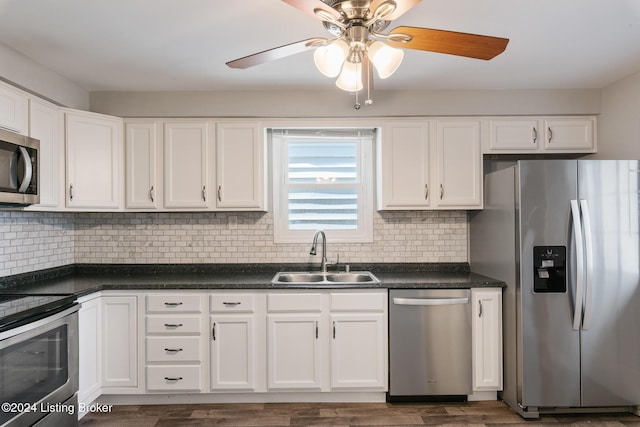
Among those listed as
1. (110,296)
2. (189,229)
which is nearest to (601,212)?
(189,229)

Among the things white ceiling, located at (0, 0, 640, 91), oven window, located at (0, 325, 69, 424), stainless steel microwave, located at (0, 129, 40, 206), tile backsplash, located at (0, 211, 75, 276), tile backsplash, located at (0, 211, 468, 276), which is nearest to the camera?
oven window, located at (0, 325, 69, 424)

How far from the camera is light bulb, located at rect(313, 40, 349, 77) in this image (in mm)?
1604

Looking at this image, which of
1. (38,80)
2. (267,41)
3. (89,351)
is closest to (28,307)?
(89,351)

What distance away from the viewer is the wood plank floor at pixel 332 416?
2699 mm

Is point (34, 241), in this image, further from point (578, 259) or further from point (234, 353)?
point (578, 259)

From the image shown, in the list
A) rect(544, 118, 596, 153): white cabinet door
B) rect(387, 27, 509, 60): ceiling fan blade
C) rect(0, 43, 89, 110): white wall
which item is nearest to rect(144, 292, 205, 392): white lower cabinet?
rect(0, 43, 89, 110): white wall

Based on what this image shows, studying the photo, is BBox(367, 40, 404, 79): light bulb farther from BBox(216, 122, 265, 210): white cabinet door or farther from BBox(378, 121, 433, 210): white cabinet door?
BBox(216, 122, 265, 210): white cabinet door

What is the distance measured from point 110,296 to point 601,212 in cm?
343

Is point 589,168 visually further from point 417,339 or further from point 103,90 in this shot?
point 103,90

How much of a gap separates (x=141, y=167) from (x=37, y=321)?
1.47 metres

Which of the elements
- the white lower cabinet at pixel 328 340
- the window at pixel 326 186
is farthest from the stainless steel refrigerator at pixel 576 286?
the window at pixel 326 186

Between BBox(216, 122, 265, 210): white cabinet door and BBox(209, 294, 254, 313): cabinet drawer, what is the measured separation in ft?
2.39

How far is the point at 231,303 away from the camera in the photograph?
9.57ft

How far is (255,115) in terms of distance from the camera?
10.7ft
